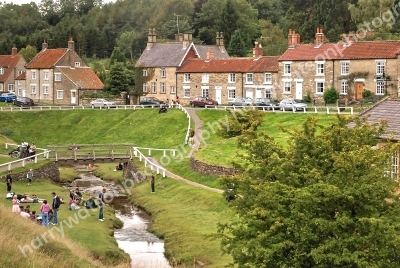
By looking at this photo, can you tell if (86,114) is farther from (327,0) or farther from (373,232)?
(373,232)

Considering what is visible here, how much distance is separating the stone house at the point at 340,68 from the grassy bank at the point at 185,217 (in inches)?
1108

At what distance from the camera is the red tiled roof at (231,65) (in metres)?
78.7

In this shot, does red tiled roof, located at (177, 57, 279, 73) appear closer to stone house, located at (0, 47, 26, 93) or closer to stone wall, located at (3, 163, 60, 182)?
stone wall, located at (3, 163, 60, 182)

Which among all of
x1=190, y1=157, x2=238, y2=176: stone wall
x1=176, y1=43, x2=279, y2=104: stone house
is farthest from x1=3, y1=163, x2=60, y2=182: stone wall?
x1=176, y1=43, x2=279, y2=104: stone house

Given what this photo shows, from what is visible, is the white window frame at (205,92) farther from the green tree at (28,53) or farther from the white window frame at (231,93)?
the green tree at (28,53)

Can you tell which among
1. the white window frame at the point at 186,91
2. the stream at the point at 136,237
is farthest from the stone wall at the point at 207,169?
the white window frame at the point at 186,91

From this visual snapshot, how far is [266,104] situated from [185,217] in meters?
31.3

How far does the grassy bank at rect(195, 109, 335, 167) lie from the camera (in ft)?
164

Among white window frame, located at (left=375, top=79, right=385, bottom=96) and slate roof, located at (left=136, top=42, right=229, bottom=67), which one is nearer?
white window frame, located at (left=375, top=79, right=385, bottom=96)

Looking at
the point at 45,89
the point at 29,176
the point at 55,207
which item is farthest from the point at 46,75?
the point at 55,207

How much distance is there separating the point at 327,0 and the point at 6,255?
3540 inches

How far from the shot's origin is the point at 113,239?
117 feet

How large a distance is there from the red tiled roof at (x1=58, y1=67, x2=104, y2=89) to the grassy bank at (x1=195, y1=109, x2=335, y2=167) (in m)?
26.5

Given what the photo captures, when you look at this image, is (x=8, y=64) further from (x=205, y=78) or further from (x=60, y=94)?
(x=205, y=78)
